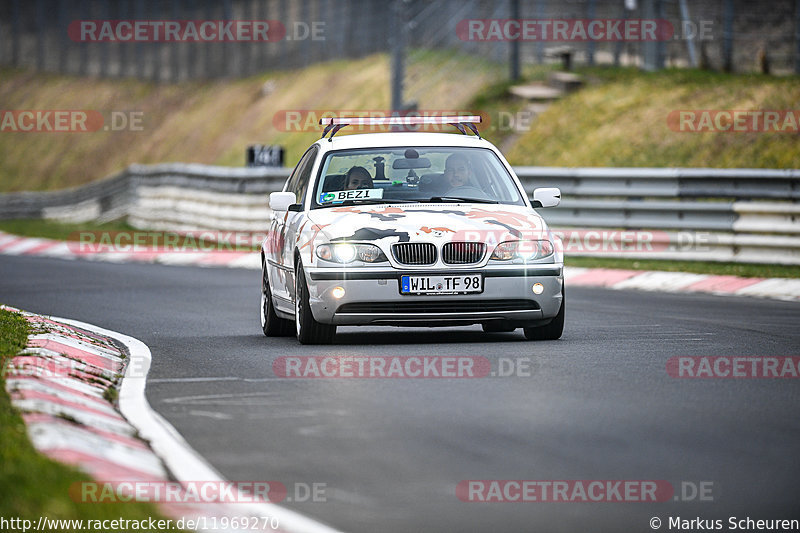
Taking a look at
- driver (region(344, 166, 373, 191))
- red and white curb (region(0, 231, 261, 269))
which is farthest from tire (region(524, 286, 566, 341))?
red and white curb (region(0, 231, 261, 269))

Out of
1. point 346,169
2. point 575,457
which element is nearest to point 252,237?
point 346,169

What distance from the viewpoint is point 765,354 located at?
11062mm

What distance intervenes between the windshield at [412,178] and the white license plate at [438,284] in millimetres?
1041

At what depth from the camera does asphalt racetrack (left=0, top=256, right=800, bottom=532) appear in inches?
243

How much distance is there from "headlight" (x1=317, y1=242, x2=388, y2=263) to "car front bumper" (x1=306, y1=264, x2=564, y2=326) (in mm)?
83

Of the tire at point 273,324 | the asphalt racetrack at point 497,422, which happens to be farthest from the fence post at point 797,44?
the tire at point 273,324

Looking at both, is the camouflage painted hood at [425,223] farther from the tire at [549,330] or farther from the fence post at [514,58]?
the fence post at [514,58]

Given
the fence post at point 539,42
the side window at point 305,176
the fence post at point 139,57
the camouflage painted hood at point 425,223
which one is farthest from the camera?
the fence post at point 139,57

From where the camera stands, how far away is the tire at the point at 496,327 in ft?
38.9

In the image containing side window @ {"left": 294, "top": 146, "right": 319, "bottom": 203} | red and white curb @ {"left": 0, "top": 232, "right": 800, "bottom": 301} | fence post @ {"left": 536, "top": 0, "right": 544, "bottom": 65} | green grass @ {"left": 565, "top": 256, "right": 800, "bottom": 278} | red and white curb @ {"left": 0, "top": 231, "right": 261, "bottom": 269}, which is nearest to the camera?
side window @ {"left": 294, "top": 146, "right": 319, "bottom": 203}

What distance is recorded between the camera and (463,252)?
1153 cm

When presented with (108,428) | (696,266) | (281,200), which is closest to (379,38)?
(696,266)

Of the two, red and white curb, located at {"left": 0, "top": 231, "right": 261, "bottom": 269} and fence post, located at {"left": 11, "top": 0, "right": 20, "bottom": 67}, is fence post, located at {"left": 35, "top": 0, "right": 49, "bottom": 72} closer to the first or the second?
fence post, located at {"left": 11, "top": 0, "right": 20, "bottom": 67}

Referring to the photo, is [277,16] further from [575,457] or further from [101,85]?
[575,457]
